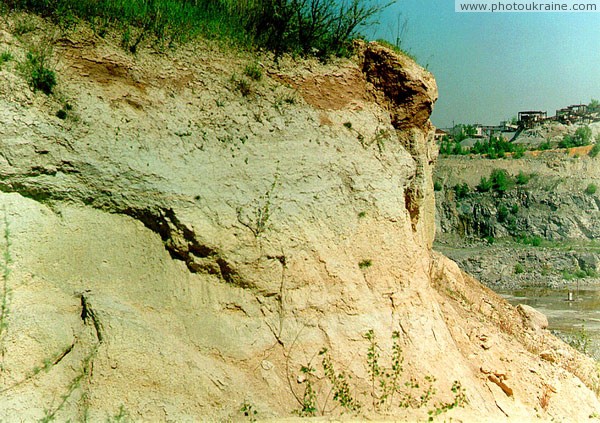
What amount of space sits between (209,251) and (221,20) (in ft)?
12.0

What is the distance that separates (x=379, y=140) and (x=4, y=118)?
4.80 m

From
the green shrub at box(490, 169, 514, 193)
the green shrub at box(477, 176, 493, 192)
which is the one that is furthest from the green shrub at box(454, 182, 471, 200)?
the green shrub at box(490, 169, 514, 193)

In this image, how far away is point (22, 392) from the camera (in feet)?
20.2

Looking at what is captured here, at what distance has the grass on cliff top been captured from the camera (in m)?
8.27

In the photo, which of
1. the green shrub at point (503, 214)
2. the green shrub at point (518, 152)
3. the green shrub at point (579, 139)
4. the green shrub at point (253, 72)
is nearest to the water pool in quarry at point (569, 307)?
the green shrub at point (503, 214)

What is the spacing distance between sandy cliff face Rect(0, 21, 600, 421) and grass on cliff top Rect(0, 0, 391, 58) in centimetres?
34

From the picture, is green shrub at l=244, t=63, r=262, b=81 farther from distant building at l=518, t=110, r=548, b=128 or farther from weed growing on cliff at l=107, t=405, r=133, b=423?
distant building at l=518, t=110, r=548, b=128

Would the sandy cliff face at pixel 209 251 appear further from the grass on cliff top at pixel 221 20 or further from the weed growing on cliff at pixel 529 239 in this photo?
the weed growing on cliff at pixel 529 239

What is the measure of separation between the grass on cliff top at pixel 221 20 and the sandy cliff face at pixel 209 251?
1.11 feet

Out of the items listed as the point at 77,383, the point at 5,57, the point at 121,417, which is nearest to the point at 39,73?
the point at 5,57

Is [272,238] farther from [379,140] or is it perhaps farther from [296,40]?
[296,40]

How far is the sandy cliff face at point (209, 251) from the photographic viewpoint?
6.59 meters

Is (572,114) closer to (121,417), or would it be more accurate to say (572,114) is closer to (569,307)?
(569,307)

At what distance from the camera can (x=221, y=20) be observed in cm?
932
